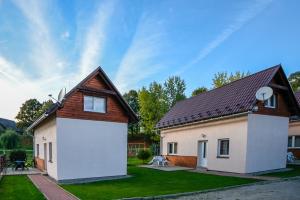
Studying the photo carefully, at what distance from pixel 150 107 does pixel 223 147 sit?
28.7 m

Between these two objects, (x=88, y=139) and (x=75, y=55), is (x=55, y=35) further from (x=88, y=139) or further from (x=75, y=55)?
(x=88, y=139)

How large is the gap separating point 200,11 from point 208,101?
296 inches

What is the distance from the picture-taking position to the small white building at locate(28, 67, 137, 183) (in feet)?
45.2

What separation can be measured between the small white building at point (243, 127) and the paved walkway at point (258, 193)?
4.25m

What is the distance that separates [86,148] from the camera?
14508mm

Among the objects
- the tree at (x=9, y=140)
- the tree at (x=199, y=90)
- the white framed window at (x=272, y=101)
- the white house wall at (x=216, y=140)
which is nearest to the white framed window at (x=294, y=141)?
the white framed window at (x=272, y=101)

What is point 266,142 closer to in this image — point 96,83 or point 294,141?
point 294,141

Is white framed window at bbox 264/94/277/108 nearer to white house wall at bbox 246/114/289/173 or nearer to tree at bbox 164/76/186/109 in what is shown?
white house wall at bbox 246/114/289/173

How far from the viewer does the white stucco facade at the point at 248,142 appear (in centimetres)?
1535

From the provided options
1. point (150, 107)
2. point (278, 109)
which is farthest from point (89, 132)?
point (150, 107)

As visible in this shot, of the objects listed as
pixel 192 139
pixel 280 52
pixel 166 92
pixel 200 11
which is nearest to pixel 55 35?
pixel 200 11

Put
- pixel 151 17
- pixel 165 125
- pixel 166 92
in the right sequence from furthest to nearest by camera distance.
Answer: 1. pixel 166 92
2. pixel 165 125
3. pixel 151 17

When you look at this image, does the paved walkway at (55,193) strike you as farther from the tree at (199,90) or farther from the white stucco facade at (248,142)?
the tree at (199,90)

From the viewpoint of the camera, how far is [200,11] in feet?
51.1
